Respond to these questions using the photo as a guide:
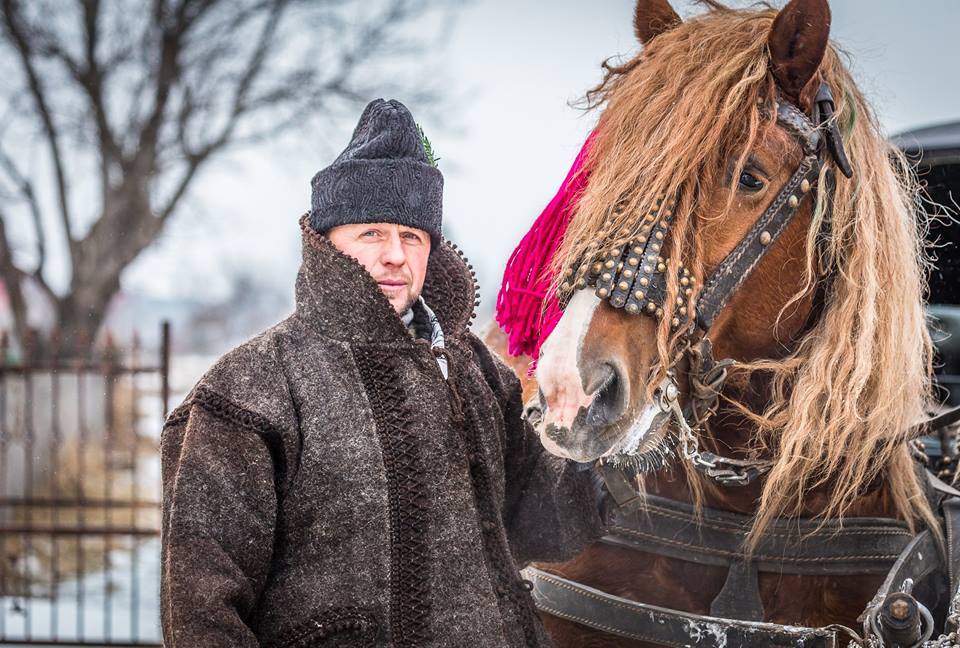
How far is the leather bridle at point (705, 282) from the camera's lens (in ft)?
4.72

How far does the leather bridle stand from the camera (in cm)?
144

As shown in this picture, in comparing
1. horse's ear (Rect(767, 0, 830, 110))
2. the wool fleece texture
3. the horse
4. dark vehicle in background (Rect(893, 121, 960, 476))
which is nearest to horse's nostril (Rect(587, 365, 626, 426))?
the horse

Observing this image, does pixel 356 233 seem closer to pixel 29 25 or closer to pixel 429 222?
pixel 429 222

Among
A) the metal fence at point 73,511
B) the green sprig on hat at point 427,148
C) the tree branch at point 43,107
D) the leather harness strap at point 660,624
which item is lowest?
the metal fence at point 73,511

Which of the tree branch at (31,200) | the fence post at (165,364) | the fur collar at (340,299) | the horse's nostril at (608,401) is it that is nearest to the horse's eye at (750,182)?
the horse's nostril at (608,401)

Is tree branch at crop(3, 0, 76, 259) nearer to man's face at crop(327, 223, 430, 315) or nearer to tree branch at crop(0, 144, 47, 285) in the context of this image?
tree branch at crop(0, 144, 47, 285)

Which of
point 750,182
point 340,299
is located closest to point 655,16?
point 750,182

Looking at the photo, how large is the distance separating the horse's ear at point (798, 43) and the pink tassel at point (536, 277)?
0.35 metres

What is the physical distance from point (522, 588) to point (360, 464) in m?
0.42

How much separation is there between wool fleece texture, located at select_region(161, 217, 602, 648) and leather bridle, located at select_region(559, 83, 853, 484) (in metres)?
0.37

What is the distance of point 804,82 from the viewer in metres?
1.60

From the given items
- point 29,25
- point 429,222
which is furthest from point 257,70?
point 429,222

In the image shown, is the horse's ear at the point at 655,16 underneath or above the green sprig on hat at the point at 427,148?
above

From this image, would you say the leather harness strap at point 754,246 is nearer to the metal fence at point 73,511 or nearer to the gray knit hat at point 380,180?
the gray knit hat at point 380,180
